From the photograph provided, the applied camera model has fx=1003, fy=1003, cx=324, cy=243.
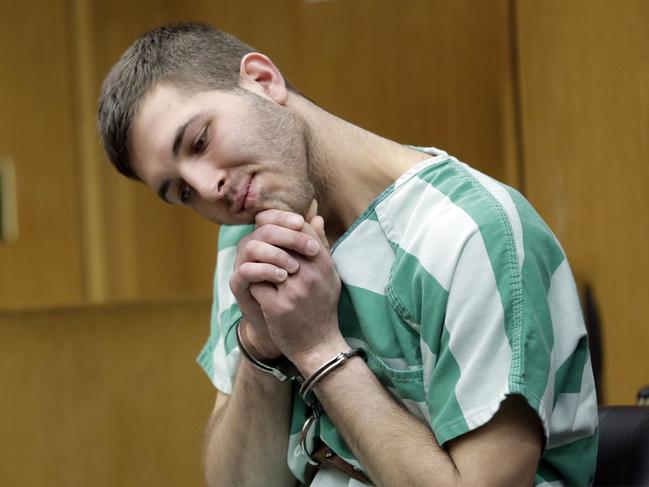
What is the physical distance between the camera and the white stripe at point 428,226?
3.40 ft

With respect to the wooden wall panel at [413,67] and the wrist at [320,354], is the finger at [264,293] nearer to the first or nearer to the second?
the wrist at [320,354]

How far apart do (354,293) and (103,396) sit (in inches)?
53.5

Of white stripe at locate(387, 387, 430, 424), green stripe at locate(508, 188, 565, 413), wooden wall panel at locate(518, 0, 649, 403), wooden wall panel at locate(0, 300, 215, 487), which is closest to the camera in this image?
green stripe at locate(508, 188, 565, 413)

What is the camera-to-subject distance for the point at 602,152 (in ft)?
6.27

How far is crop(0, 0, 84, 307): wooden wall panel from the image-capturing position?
9.78 ft

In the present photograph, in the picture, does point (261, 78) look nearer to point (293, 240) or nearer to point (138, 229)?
point (293, 240)

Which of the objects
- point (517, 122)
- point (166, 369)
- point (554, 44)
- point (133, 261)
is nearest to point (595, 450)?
point (554, 44)

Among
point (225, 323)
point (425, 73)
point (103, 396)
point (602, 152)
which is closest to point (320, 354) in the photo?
point (225, 323)

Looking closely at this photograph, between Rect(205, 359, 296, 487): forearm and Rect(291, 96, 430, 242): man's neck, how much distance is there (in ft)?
0.67

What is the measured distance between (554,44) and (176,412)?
1227mm

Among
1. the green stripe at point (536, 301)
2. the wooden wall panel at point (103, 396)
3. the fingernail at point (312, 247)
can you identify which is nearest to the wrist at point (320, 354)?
the fingernail at point (312, 247)

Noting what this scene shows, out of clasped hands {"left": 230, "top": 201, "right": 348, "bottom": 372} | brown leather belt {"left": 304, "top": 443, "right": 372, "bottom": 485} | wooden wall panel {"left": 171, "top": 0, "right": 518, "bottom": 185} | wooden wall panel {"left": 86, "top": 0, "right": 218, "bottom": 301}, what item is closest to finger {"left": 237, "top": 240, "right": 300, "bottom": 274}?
clasped hands {"left": 230, "top": 201, "right": 348, "bottom": 372}

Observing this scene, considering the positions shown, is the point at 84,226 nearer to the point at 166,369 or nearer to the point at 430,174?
the point at 166,369

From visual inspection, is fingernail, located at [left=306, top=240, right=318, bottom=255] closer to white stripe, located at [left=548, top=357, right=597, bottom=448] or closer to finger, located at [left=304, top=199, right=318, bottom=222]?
finger, located at [left=304, top=199, right=318, bottom=222]
